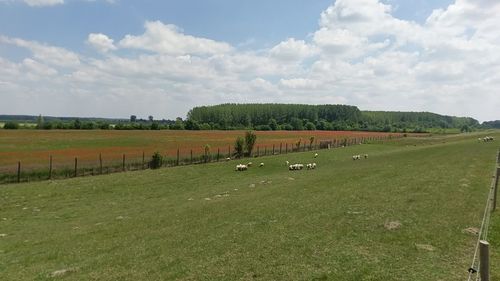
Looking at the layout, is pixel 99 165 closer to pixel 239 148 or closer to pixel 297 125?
pixel 239 148

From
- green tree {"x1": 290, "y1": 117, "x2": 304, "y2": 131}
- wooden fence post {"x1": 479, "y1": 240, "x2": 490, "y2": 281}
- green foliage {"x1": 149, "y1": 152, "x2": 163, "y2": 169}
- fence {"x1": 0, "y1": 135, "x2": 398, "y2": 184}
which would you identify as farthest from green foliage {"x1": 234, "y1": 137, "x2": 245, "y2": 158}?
green tree {"x1": 290, "y1": 117, "x2": 304, "y2": 131}

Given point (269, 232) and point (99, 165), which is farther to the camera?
point (99, 165)

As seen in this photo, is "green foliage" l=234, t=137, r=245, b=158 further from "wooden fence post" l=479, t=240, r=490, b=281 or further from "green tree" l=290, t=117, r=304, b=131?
"green tree" l=290, t=117, r=304, b=131

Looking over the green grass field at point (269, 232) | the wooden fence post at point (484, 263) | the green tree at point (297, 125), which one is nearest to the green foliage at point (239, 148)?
the green grass field at point (269, 232)

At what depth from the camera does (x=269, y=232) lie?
1408 centimetres

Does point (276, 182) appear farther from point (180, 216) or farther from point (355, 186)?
point (180, 216)

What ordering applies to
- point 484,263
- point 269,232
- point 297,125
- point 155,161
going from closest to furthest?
point 484,263
point 269,232
point 155,161
point 297,125

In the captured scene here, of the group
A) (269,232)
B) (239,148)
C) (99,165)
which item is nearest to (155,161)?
(99,165)

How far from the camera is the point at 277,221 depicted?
15680 mm

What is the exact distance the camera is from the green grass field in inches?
416

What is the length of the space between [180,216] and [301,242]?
8586mm

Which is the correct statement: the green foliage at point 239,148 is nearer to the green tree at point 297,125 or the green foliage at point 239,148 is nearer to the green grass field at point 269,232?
the green grass field at point 269,232

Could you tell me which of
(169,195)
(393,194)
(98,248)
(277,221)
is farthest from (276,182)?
(98,248)

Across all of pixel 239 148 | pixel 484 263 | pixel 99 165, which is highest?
pixel 484 263
